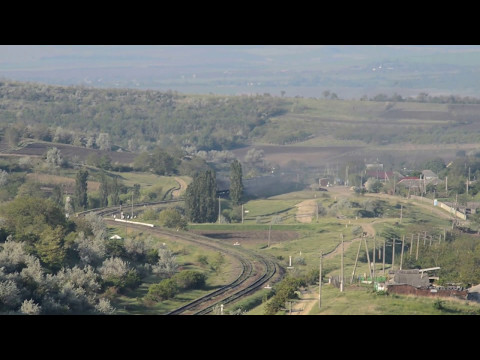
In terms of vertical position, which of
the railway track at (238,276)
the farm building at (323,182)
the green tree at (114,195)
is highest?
the green tree at (114,195)

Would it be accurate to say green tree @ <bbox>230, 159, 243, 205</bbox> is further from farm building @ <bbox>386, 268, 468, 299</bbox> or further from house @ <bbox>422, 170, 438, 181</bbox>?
farm building @ <bbox>386, 268, 468, 299</bbox>

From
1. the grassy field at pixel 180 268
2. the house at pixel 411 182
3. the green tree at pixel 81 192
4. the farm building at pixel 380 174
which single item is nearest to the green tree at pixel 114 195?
the green tree at pixel 81 192

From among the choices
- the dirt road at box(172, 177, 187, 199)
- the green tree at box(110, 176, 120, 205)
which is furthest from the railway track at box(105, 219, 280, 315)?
the dirt road at box(172, 177, 187, 199)

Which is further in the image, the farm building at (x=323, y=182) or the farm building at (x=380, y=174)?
the farm building at (x=380, y=174)

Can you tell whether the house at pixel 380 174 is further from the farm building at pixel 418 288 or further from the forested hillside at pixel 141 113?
the farm building at pixel 418 288

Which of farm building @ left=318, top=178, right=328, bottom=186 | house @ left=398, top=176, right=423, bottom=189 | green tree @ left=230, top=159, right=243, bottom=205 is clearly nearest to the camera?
green tree @ left=230, top=159, right=243, bottom=205

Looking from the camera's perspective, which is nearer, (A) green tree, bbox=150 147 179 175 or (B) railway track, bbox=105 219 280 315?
(B) railway track, bbox=105 219 280 315

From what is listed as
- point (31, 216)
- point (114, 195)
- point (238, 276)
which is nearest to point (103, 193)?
point (114, 195)
